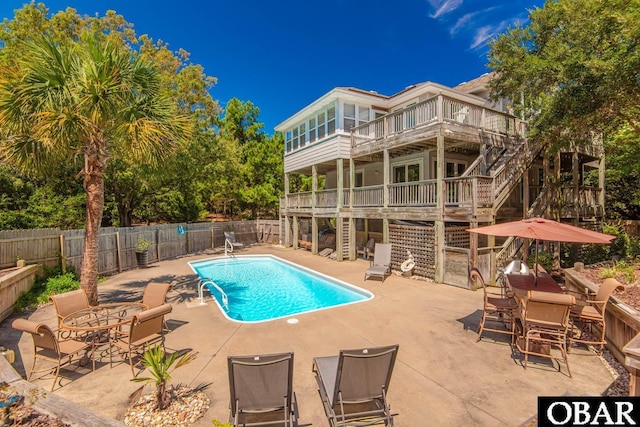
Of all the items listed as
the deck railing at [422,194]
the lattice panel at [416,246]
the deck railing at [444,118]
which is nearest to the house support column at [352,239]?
the deck railing at [422,194]

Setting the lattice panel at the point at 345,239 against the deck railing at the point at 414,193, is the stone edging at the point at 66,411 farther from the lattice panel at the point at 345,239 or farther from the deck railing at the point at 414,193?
the lattice panel at the point at 345,239

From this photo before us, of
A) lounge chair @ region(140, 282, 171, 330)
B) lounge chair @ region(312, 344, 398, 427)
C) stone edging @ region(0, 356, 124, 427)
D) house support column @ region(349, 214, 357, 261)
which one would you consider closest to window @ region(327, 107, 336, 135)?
house support column @ region(349, 214, 357, 261)

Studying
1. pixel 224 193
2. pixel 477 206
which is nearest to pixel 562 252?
pixel 477 206

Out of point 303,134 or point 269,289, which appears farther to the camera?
point 303,134

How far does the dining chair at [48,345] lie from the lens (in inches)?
172

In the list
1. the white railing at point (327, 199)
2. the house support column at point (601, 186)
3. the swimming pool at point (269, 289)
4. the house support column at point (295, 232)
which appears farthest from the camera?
the house support column at point (295, 232)

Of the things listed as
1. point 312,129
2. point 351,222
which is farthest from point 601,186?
point 312,129

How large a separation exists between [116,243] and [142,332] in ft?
33.4

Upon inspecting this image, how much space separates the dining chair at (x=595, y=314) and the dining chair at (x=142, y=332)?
7.24 m

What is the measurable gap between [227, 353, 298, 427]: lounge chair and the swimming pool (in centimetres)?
432

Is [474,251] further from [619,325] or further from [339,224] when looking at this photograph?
[339,224]

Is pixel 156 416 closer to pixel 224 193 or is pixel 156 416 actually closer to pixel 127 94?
pixel 127 94

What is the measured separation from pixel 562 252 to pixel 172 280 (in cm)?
1676

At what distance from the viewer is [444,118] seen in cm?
1143
